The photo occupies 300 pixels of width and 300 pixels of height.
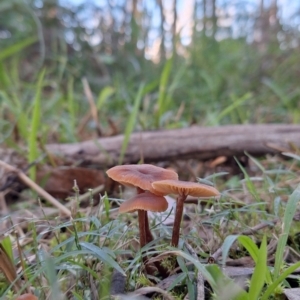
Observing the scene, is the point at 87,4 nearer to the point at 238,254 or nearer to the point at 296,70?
the point at 296,70

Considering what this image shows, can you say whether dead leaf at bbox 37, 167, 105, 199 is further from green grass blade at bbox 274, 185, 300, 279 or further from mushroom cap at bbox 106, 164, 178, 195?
green grass blade at bbox 274, 185, 300, 279

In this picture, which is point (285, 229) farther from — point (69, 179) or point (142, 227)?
point (69, 179)

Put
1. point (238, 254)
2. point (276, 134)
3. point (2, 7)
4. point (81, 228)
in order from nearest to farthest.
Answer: point (238, 254) < point (81, 228) < point (276, 134) < point (2, 7)

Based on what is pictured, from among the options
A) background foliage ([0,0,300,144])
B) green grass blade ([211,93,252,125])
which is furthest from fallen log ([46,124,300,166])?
background foliage ([0,0,300,144])

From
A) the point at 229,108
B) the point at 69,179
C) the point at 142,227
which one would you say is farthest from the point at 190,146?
the point at 142,227

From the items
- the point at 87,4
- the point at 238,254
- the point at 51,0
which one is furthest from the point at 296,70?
the point at 238,254

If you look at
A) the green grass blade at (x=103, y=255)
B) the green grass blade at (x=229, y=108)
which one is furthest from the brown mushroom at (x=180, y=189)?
the green grass blade at (x=229, y=108)

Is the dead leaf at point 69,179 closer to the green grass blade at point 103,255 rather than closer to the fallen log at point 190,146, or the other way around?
the fallen log at point 190,146
